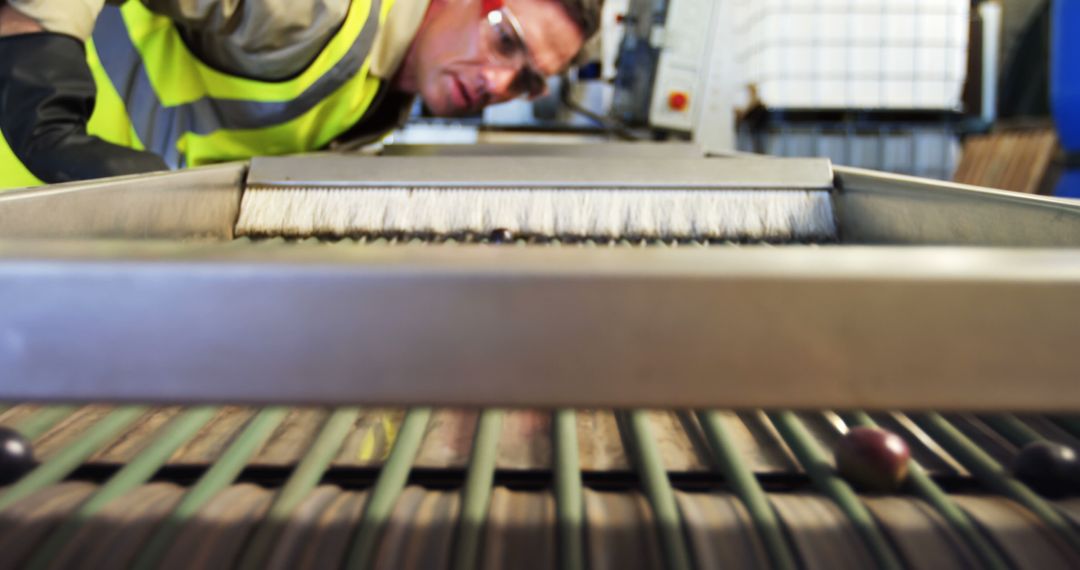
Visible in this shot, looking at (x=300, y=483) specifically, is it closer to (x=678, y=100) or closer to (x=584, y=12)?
(x=584, y=12)

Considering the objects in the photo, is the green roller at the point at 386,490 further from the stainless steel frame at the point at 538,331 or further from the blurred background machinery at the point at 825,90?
the blurred background machinery at the point at 825,90

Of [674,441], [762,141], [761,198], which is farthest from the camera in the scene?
[762,141]

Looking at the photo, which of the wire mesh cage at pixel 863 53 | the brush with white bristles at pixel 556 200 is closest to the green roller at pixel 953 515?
the brush with white bristles at pixel 556 200

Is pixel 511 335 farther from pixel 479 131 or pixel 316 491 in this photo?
pixel 479 131

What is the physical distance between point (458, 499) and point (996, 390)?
0.31m

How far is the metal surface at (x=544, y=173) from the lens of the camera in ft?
3.31

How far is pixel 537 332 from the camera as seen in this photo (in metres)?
0.20

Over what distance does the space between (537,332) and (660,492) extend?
26 cm

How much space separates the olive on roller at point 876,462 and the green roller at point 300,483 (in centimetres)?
34

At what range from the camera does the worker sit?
1026mm

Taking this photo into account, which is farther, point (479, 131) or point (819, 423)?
point (479, 131)

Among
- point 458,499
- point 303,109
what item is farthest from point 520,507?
point 303,109

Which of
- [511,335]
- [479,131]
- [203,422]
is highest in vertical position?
[479,131]

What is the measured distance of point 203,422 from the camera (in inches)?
21.1
